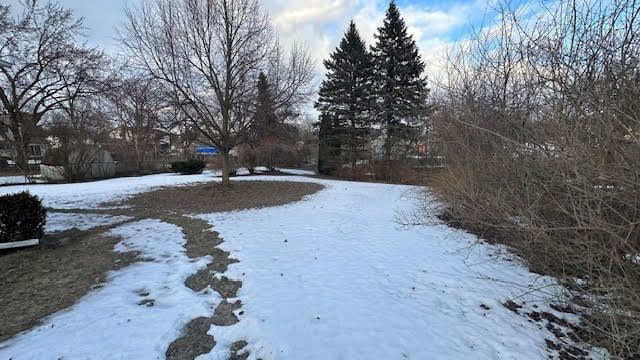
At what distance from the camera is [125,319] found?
2.83m

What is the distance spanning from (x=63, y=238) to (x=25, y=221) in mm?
745

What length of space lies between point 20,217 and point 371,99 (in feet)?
64.3

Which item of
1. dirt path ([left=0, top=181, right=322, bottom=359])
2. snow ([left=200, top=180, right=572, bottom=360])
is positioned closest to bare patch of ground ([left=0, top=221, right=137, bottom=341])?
dirt path ([left=0, top=181, right=322, bottom=359])

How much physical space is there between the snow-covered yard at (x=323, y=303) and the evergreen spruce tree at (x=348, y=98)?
16781mm

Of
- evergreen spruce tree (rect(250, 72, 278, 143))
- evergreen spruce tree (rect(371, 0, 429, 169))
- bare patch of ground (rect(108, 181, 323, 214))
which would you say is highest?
evergreen spruce tree (rect(371, 0, 429, 169))

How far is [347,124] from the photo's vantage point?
912 inches

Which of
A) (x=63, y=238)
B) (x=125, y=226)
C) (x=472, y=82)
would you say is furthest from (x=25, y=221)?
(x=472, y=82)

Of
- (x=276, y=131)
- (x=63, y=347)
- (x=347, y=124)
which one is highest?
(x=347, y=124)

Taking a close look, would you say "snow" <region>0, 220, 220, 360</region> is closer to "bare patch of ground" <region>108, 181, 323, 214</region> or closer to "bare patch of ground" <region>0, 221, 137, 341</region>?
"bare patch of ground" <region>0, 221, 137, 341</region>

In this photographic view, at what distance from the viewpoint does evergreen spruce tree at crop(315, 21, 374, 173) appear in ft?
71.7

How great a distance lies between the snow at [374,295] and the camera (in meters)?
2.50

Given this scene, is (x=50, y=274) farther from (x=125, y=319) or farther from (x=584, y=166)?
(x=584, y=166)

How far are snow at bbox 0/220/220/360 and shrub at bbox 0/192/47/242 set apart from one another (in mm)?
2630

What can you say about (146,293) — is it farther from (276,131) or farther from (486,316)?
(276,131)
